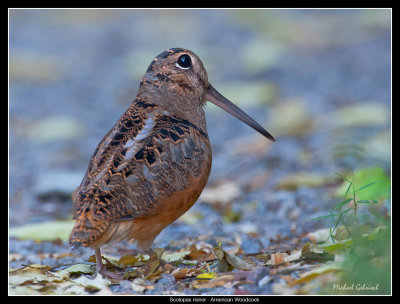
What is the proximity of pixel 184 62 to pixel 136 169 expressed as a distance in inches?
59.8

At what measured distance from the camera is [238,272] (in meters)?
4.81

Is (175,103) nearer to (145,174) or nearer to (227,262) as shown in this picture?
(145,174)

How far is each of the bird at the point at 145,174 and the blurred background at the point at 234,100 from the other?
145 cm

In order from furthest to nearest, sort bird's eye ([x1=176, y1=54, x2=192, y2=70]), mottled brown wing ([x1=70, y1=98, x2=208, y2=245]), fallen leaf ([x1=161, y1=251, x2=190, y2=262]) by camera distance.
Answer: bird's eye ([x1=176, y1=54, x2=192, y2=70])
fallen leaf ([x1=161, y1=251, x2=190, y2=262])
mottled brown wing ([x1=70, y1=98, x2=208, y2=245])

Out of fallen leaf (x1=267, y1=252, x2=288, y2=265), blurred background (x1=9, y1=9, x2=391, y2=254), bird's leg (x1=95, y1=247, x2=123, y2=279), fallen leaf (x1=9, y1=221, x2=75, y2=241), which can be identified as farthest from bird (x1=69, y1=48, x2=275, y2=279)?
fallen leaf (x1=9, y1=221, x2=75, y2=241)

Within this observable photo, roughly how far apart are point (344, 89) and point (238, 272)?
8.79 metres

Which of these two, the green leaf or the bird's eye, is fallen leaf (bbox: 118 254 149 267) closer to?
the bird's eye

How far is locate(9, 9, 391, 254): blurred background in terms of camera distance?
328 inches

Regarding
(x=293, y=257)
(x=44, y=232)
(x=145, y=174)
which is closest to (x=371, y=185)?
(x=293, y=257)

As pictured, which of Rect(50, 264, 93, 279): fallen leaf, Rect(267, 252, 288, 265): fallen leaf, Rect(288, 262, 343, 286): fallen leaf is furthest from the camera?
Rect(50, 264, 93, 279): fallen leaf

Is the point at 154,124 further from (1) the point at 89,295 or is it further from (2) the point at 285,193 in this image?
(2) the point at 285,193

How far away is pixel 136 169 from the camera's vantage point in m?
5.02

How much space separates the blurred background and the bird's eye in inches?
73.5

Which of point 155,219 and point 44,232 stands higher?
point 44,232
